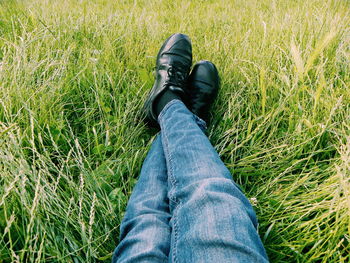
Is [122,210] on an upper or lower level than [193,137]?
lower

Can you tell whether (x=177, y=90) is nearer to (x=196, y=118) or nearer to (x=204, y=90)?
(x=204, y=90)

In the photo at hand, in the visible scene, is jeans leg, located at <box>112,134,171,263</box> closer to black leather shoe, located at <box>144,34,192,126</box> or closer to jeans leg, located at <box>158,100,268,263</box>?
jeans leg, located at <box>158,100,268,263</box>

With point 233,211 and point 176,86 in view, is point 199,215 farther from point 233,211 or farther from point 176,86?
point 176,86

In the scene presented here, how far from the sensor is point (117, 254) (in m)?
0.75

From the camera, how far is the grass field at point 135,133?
2.58 ft

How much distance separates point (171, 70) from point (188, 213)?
0.97m

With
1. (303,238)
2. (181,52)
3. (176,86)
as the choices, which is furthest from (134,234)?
(181,52)

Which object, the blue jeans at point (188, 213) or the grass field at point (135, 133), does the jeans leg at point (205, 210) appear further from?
the grass field at point (135, 133)

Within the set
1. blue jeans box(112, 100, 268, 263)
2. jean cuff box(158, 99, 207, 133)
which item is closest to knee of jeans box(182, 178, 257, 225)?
blue jeans box(112, 100, 268, 263)

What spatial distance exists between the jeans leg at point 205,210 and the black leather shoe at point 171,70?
403 mm

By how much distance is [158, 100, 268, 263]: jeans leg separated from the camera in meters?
0.65

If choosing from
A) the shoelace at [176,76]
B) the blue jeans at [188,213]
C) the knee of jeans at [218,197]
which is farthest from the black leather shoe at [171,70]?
the knee of jeans at [218,197]

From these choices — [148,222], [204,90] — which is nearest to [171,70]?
[204,90]

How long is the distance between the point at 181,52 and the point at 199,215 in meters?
1.18
